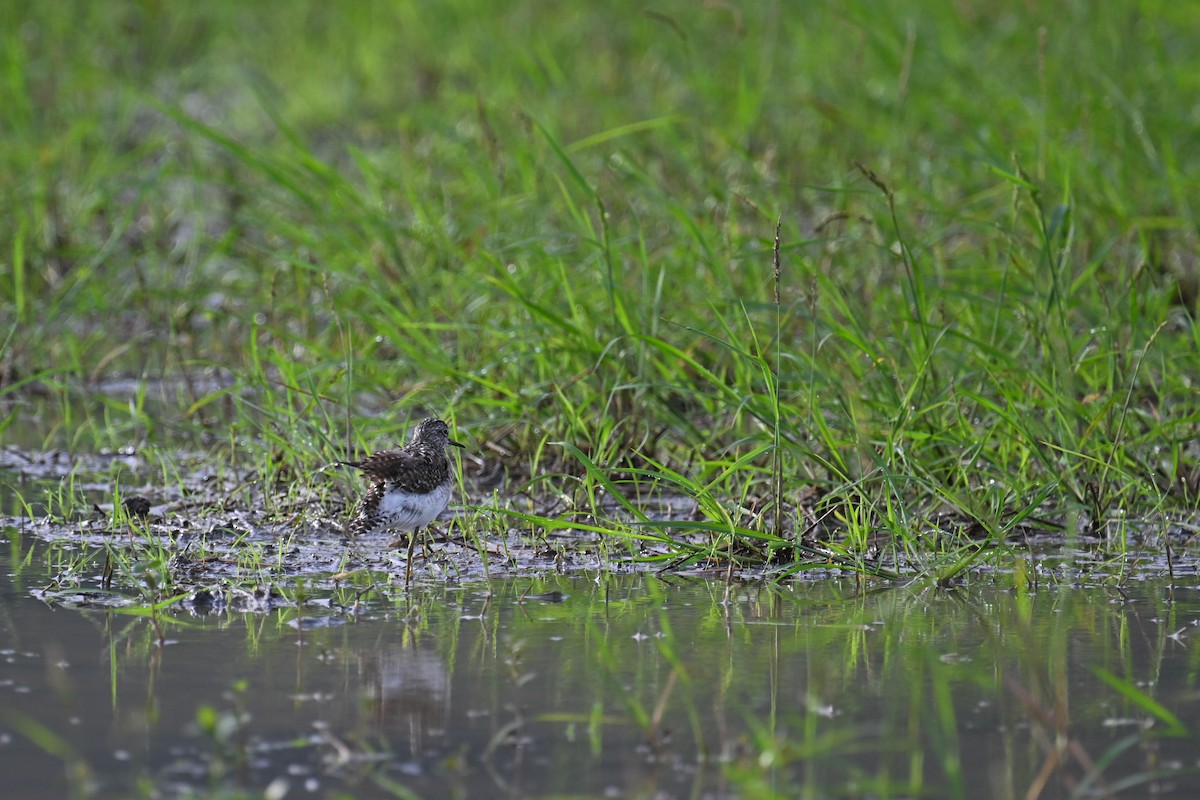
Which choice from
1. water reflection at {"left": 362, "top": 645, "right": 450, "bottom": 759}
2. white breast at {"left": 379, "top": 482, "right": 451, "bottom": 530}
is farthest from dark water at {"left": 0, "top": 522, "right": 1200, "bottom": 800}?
white breast at {"left": 379, "top": 482, "right": 451, "bottom": 530}

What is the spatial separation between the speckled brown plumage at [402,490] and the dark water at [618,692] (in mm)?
260

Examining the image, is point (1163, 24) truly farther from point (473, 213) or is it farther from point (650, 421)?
point (650, 421)

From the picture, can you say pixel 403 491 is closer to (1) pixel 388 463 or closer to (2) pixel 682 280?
(1) pixel 388 463

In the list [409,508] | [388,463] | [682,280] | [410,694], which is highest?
[682,280]

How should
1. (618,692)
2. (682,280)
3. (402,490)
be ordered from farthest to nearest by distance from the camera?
1. (682,280)
2. (402,490)
3. (618,692)

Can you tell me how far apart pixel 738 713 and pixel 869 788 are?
50 cm

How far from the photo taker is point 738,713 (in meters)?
3.54

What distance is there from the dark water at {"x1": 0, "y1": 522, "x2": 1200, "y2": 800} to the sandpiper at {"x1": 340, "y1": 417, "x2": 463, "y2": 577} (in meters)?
0.26

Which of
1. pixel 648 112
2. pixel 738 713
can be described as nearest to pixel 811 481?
pixel 738 713

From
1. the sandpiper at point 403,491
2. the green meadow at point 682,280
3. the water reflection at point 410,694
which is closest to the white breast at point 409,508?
the sandpiper at point 403,491

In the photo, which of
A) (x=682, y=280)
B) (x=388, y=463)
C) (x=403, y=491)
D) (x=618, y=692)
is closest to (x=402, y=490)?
(x=403, y=491)

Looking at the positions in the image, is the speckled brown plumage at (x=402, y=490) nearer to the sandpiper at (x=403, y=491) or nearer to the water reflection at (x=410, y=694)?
the sandpiper at (x=403, y=491)

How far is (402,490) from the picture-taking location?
4621 mm

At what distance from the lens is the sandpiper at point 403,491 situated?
15.2 feet
